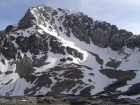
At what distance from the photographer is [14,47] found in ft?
582

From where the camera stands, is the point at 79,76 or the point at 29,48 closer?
the point at 79,76

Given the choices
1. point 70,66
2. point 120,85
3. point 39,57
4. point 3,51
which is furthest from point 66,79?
point 3,51

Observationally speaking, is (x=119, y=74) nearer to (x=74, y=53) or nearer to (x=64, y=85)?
(x=64, y=85)

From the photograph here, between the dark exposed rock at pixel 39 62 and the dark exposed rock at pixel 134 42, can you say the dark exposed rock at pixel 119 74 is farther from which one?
the dark exposed rock at pixel 134 42

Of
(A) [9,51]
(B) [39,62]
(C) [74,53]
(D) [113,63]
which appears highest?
(C) [74,53]

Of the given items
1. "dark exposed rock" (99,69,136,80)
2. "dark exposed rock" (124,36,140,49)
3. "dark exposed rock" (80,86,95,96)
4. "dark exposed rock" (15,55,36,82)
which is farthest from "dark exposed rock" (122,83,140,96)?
"dark exposed rock" (124,36,140,49)

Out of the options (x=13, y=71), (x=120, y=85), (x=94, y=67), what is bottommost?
(x=120, y=85)

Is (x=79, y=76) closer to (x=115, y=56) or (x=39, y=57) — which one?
(x=39, y=57)

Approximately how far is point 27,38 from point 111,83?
85.1 m

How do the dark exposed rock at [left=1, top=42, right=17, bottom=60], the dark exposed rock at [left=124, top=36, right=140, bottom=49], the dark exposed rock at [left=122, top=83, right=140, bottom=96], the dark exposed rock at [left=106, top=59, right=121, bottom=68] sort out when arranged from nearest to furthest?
the dark exposed rock at [left=122, top=83, right=140, bottom=96]
the dark exposed rock at [left=106, top=59, right=121, bottom=68]
the dark exposed rock at [left=1, top=42, right=17, bottom=60]
the dark exposed rock at [left=124, top=36, right=140, bottom=49]

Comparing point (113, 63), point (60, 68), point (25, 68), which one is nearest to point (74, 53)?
point (113, 63)

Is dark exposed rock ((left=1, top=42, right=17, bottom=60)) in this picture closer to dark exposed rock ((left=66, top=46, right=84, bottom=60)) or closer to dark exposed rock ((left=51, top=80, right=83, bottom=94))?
dark exposed rock ((left=66, top=46, right=84, bottom=60))

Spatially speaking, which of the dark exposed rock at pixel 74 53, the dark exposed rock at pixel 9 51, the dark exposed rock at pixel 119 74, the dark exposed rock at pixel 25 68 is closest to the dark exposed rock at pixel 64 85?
the dark exposed rock at pixel 25 68

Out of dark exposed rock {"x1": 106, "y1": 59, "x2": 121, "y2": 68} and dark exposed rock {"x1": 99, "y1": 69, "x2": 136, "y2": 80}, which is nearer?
dark exposed rock {"x1": 99, "y1": 69, "x2": 136, "y2": 80}
